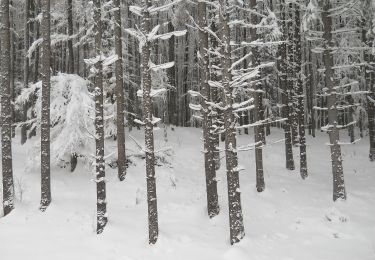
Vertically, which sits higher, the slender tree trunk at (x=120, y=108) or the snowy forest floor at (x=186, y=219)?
the slender tree trunk at (x=120, y=108)

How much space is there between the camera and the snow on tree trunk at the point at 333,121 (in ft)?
49.2

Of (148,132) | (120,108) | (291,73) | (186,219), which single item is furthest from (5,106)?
(291,73)

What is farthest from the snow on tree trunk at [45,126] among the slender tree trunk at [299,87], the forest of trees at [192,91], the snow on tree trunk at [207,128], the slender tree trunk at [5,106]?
the slender tree trunk at [299,87]

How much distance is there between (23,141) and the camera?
70.9ft

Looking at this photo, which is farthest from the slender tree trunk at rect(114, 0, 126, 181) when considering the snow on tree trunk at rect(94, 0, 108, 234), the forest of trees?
the snow on tree trunk at rect(94, 0, 108, 234)

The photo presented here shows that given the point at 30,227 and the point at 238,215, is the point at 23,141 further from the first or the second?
the point at 238,215

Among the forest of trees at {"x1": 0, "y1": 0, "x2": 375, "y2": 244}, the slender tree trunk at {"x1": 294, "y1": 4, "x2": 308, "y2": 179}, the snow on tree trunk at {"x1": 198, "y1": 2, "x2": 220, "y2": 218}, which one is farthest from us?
the slender tree trunk at {"x1": 294, "y1": 4, "x2": 308, "y2": 179}

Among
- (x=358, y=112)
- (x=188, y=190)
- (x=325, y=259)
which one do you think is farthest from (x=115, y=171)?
(x=358, y=112)

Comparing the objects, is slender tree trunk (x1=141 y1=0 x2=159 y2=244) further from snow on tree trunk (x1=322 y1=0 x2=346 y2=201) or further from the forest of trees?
snow on tree trunk (x1=322 y1=0 x2=346 y2=201)

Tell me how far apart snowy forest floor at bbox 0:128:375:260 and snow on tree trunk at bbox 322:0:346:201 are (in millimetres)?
654

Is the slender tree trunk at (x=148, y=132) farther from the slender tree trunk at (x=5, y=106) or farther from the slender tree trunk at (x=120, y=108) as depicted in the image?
the slender tree trunk at (x=5, y=106)

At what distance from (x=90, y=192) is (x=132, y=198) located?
172 cm

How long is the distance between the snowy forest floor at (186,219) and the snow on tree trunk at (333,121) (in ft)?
2.14

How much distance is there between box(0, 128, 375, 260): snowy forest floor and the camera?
10.9 meters
